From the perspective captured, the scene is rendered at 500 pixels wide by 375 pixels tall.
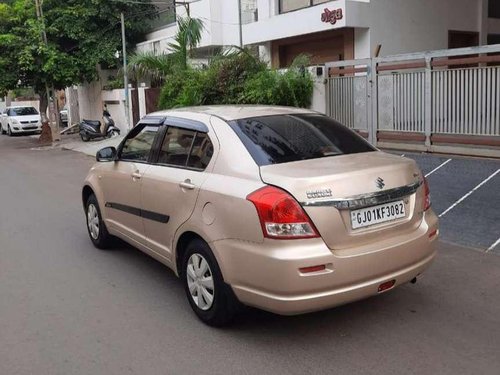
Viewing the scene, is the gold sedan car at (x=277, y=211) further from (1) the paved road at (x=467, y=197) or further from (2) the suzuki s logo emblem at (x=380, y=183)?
(1) the paved road at (x=467, y=197)

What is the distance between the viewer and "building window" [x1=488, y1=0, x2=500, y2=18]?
18.2 metres

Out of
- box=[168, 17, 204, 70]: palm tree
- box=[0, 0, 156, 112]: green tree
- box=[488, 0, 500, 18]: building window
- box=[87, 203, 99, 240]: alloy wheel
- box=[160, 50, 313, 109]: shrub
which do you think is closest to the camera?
box=[87, 203, 99, 240]: alloy wheel

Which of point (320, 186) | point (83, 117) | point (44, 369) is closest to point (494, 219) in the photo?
point (320, 186)

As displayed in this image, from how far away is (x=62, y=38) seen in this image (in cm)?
2488

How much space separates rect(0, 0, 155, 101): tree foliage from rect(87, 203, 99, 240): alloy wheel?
17.3 m

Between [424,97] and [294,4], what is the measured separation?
8212 mm

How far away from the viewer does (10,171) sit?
49.2 ft

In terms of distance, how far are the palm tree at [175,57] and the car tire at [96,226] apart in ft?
32.9

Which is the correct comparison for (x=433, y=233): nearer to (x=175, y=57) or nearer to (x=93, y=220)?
(x=93, y=220)

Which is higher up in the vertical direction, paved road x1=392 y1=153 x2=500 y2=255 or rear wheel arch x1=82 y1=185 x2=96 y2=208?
rear wheel arch x1=82 y1=185 x2=96 y2=208

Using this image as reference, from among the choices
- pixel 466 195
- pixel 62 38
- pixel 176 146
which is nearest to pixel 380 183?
pixel 176 146

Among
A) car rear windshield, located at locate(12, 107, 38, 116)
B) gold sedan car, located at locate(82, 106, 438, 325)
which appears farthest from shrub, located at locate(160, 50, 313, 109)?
car rear windshield, located at locate(12, 107, 38, 116)

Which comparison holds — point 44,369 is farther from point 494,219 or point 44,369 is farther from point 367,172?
point 494,219

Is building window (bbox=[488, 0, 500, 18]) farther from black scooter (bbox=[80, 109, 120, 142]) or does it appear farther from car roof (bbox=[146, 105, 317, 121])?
car roof (bbox=[146, 105, 317, 121])
